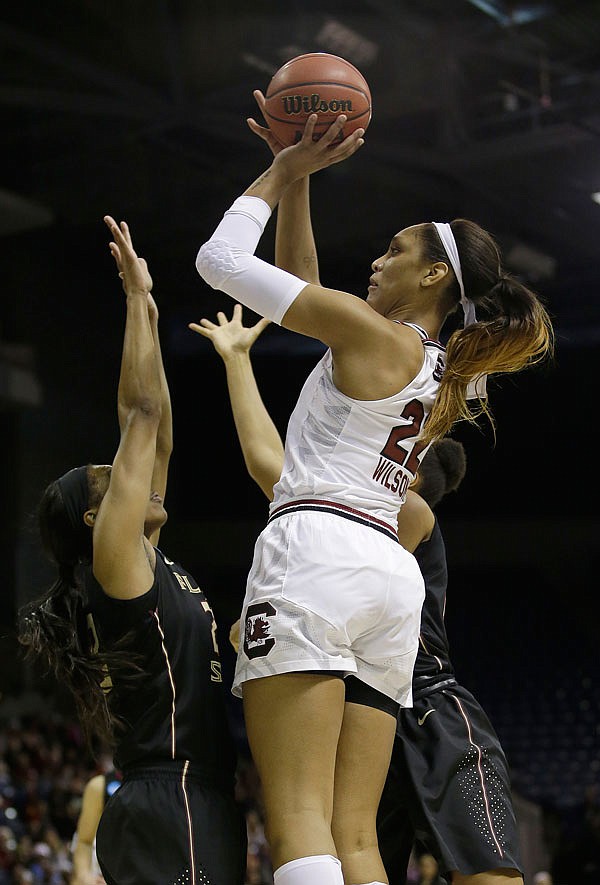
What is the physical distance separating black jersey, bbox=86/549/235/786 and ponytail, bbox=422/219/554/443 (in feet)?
2.60

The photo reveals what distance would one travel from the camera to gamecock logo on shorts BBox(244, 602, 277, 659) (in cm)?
254

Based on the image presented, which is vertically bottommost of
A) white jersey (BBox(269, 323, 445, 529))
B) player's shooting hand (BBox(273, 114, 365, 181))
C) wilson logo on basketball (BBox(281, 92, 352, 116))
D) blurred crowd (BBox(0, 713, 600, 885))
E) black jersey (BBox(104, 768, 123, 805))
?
blurred crowd (BBox(0, 713, 600, 885))

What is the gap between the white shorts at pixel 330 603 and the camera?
2523mm

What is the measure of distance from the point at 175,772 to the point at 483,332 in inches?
51.8

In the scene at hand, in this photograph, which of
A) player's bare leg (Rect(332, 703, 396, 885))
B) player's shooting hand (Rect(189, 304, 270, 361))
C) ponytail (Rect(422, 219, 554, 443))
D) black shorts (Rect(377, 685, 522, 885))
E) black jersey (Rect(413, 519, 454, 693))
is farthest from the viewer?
player's shooting hand (Rect(189, 304, 270, 361))

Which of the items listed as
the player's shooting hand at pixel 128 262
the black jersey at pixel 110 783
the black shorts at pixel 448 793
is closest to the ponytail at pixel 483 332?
the player's shooting hand at pixel 128 262

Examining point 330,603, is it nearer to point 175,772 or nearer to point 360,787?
point 360,787

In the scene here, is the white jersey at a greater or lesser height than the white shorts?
greater

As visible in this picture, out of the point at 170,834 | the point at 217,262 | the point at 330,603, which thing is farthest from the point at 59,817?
the point at 217,262

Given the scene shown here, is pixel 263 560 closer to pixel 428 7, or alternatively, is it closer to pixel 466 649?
pixel 428 7

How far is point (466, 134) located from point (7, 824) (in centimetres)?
816

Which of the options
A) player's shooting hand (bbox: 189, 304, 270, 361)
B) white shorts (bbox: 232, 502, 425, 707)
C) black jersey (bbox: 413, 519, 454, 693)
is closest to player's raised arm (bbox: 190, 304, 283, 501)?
player's shooting hand (bbox: 189, 304, 270, 361)

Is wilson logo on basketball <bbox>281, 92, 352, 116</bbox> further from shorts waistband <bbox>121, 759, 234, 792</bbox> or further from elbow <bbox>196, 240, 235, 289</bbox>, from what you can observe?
shorts waistband <bbox>121, 759, 234, 792</bbox>

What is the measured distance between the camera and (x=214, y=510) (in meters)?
16.8
